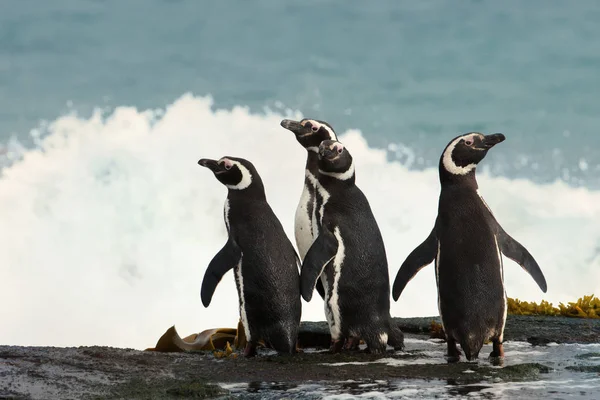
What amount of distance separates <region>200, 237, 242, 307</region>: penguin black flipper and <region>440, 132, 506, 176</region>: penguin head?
1.68 metres

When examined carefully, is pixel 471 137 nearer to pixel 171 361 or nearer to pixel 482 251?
pixel 482 251

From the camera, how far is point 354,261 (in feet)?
21.2

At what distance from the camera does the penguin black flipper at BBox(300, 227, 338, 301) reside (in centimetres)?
633

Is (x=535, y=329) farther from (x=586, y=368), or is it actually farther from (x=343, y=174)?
(x=343, y=174)

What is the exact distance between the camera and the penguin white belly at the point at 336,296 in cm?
646

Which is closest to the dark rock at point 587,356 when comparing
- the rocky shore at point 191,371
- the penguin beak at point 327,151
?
the rocky shore at point 191,371

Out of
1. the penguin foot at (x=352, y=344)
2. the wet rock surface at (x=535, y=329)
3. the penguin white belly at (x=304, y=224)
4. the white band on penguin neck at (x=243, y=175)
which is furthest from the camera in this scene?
the wet rock surface at (x=535, y=329)

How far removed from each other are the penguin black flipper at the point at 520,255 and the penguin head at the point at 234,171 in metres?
1.94

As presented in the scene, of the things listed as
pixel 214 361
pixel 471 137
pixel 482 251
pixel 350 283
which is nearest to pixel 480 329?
pixel 482 251

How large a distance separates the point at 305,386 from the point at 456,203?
194 centimetres

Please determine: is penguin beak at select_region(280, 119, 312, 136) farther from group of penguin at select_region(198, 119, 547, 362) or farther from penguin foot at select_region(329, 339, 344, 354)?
penguin foot at select_region(329, 339, 344, 354)

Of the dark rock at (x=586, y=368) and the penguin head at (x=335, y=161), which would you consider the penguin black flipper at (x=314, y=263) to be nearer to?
the penguin head at (x=335, y=161)

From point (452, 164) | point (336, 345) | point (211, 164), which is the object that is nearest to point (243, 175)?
point (211, 164)

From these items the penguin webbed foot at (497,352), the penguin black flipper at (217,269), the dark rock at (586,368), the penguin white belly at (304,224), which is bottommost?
the dark rock at (586,368)
